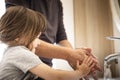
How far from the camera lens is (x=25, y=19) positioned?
0.78m

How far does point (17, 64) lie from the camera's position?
0.74 m

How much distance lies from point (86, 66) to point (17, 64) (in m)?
0.22

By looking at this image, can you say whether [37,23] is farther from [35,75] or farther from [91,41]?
[91,41]

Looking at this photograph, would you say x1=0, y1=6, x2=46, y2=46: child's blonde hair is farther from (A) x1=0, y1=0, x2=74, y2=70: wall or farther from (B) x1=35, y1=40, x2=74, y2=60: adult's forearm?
(A) x1=0, y1=0, x2=74, y2=70: wall

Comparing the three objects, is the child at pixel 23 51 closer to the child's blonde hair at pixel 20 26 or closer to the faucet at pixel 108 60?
the child's blonde hair at pixel 20 26

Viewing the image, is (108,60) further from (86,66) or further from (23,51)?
(23,51)

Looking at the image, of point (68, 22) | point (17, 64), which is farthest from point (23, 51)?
point (68, 22)

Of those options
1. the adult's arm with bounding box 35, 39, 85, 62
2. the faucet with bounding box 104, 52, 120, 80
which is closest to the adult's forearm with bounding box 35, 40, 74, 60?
the adult's arm with bounding box 35, 39, 85, 62

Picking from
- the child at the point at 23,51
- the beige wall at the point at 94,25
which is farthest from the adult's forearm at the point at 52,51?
the beige wall at the point at 94,25

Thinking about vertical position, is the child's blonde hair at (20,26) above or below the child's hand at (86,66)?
above

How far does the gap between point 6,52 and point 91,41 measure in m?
0.92

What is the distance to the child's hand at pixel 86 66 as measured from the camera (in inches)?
31.0

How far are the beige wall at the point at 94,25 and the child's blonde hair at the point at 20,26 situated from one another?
0.85 metres

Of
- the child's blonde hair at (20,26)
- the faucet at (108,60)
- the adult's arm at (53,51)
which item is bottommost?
the faucet at (108,60)
